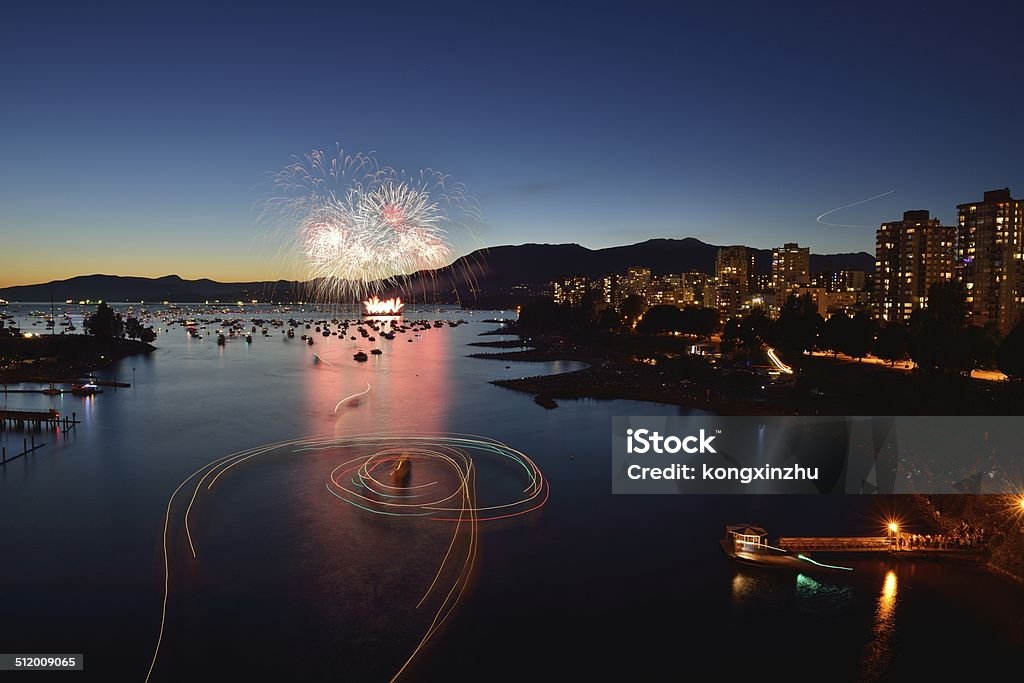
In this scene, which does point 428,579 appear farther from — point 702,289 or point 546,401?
point 702,289

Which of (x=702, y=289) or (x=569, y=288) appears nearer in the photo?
(x=702, y=289)

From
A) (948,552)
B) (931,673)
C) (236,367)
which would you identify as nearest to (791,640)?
(931,673)

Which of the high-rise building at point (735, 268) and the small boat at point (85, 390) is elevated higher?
the high-rise building at point (735, 268)

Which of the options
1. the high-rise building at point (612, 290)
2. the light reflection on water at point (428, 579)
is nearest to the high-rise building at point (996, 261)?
the light reflection on water at point (428, 579)

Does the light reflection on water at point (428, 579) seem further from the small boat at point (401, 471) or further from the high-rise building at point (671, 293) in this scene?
the high-rise building at point (671, 293)

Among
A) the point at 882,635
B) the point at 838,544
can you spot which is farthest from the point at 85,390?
the point at 882,635
